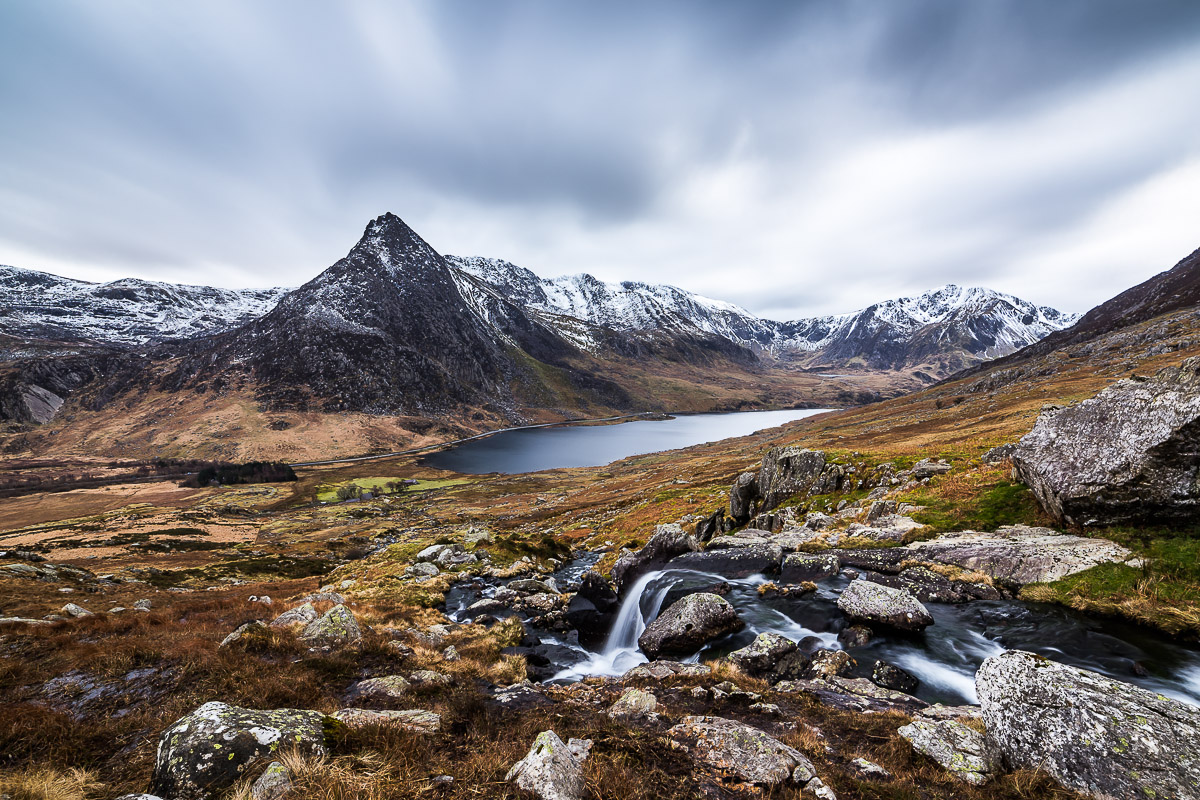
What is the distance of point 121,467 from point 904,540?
23993 cm

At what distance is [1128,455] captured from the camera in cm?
1642

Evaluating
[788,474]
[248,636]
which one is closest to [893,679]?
[248,636]

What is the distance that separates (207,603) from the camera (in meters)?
24.1

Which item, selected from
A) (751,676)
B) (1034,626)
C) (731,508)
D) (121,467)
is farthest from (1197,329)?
(121,467)

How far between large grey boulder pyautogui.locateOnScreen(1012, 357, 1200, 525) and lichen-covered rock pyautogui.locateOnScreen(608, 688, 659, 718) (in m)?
19.0

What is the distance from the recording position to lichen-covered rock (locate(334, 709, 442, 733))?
9.07 meters

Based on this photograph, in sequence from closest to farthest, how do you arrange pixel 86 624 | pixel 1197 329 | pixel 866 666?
pixel 866 666, pixel 86 624, pixel 1197 329

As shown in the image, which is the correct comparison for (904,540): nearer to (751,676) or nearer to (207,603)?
(751,676)

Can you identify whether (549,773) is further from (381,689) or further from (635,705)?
(381,689)

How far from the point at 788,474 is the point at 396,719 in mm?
32689

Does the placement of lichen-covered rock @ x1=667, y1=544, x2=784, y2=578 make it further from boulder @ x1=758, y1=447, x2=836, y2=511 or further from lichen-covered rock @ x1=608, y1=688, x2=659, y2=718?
lichen-covered rock @ x1=608, y1=688, x2=659, y2=718

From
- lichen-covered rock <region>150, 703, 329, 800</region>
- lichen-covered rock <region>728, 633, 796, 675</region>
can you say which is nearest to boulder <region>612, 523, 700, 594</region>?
lichen-covered rock <region>728, 633, 796, 675</region>

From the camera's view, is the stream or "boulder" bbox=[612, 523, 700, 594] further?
"boulder" bbox=[612, 523, 700, 594]

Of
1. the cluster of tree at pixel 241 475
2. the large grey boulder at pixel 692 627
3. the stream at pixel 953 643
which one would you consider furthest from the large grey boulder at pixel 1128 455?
the cluster of tree at pixel 241 475
